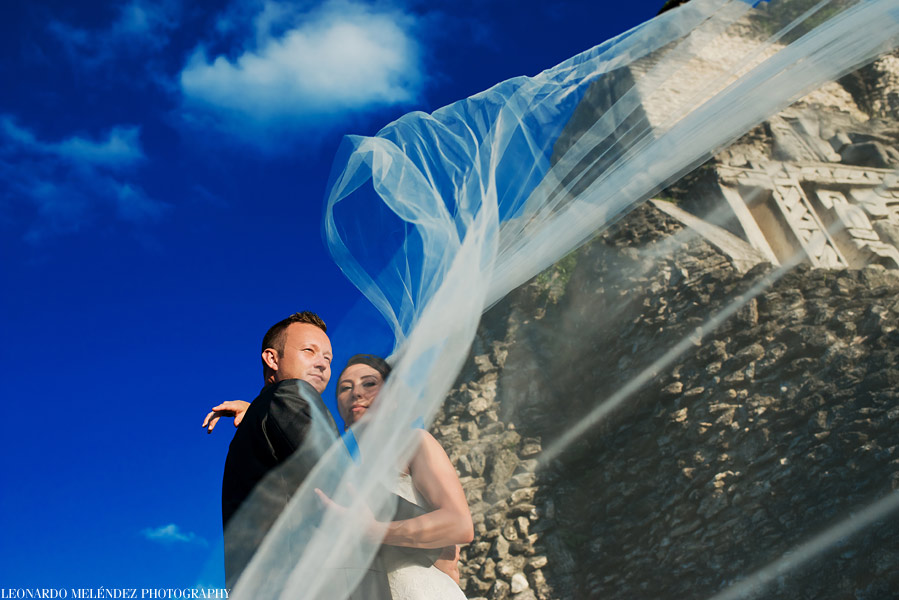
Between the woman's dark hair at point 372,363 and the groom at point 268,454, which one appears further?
the woman's dark hair at point 372,363

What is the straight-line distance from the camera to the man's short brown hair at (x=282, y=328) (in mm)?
2178

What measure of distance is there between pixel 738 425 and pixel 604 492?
2261 millimetres

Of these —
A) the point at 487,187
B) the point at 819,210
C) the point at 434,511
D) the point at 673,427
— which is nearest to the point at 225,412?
the point at 434,511

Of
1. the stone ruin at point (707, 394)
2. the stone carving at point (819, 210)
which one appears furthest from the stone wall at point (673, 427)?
the stone carving at point (819, 210)

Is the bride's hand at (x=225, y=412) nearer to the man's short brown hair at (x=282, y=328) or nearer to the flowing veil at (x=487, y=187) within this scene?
the man's short brown hair at (x=282, y=328)

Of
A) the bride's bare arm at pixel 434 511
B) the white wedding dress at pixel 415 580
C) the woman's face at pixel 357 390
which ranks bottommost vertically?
the white wedding dress at pixel 415 580

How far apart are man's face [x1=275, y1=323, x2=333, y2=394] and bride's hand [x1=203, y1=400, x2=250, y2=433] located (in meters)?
0.35

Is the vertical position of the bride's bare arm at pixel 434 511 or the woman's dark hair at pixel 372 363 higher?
the woman's dark hair at pixel 372 363

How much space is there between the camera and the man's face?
83.4 inches

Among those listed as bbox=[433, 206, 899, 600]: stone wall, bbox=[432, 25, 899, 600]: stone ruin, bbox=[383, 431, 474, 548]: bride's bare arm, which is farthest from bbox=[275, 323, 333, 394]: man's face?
bbox=[433, 206, 899, 600]: stone wall

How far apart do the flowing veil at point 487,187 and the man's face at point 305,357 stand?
9.4 inches

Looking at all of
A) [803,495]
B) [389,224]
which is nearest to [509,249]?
[389,224]

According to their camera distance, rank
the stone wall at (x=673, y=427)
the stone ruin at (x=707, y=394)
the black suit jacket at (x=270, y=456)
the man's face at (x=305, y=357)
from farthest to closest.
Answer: the stone ruin at (x=707, y=394) → the stone wall at (x=673, y=427) → the man's face at (x=305, y=357) → the black suit jacket at (x=270, y=456)

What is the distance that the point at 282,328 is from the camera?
2.22 m
